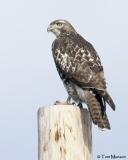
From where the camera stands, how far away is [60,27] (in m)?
12.0

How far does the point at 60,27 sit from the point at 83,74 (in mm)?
2885

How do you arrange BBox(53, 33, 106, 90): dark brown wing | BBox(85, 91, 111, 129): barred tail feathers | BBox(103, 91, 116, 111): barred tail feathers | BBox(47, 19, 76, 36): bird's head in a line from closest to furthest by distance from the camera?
BBox(85, 91, 111, 129): barred tail feathers < BBox(103, 91, 116, 111): barred tail feathers < BBox(53, 33, 106, 90): dark brown wing < BBox(47, 19, 76, 36): bird's head

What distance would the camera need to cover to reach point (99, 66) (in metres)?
9.59

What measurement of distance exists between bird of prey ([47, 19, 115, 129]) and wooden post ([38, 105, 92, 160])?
126 centimetres

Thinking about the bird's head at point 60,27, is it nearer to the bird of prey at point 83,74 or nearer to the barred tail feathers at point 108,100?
the bird of prey at point 83,74

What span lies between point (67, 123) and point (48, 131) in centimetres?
24

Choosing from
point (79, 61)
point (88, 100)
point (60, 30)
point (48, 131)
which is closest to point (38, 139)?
point (48, 131)

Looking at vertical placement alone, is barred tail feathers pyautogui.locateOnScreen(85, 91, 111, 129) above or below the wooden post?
above

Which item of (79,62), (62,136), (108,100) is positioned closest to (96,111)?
(108,100)

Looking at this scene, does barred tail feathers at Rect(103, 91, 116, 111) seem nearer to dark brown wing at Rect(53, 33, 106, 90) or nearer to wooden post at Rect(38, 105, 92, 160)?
dark brown wing at Rect(53, 33, 106, 90)

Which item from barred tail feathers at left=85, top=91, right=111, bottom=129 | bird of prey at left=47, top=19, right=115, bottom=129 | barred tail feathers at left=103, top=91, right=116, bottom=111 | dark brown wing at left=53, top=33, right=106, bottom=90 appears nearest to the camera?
barred tail feathers at left=85, top=91, right=111, bottom=129

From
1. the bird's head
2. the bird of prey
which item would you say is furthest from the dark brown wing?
the bird's head

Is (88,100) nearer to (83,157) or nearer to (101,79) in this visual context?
(101,79)

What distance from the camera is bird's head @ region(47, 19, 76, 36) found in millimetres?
11857
